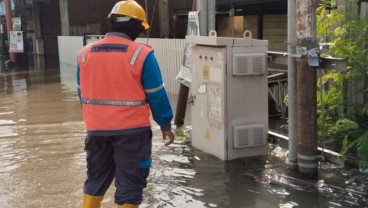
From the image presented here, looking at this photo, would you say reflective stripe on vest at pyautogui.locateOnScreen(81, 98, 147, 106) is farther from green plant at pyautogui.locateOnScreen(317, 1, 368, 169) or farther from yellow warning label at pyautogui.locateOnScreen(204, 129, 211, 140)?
yellow warning label at pyautogui.locateOnScreen(204, 129, 211, 140)

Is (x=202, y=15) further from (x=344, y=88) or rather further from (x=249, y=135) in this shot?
(x=344, y=88)

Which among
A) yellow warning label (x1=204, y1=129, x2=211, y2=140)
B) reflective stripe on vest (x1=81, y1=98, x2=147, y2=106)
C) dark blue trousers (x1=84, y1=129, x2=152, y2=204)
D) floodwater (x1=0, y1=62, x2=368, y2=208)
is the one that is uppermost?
reflective stripe on vest (x1=81, y1=98, x2=147, y2=106)

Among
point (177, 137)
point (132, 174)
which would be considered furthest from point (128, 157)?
point (177, 137)

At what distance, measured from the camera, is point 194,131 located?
6.92 meters

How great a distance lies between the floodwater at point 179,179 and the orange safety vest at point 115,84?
1319 mm

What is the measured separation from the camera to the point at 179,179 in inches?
223

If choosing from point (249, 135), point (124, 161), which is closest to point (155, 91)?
point (124, 161)

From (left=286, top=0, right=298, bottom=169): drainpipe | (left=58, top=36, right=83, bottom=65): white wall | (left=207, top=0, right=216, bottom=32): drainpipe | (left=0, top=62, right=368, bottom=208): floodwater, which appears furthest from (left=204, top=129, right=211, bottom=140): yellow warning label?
(left=58, top=36, right=83, bottom=65): white wall

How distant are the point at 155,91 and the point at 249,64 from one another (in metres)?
2.41

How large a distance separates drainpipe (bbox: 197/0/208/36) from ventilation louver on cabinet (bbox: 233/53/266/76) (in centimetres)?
147

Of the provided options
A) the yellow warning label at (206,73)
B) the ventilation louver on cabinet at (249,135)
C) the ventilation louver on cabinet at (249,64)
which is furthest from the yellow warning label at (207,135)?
the ventilation louver on cabinet at (249,64)

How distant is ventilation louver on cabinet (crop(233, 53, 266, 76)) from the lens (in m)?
5.99

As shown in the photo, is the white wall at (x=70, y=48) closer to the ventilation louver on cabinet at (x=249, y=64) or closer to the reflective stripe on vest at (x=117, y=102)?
the ventilation louver on cabinet at (x=249, y=64)

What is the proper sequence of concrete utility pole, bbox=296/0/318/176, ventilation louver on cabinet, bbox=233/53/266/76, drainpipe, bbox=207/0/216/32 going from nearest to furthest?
concrete utility pole, bbox=296/0/318/176 → ventilation louver on cabinet, bbox=233/53/266/76 → drainpipe, bbox=207/0/216/32
